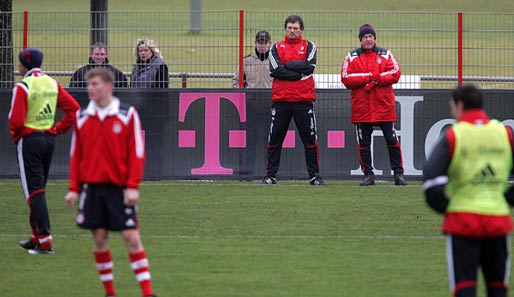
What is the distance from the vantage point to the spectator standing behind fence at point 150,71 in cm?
1748

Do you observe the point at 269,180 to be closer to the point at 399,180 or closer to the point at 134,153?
the point at 399,180

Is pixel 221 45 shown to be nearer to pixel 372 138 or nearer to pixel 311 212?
pixel 372 138

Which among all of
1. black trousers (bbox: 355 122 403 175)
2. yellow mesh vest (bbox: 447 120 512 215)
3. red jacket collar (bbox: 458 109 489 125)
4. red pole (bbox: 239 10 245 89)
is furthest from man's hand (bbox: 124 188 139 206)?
red pole (bbox: 239 10 245 89)

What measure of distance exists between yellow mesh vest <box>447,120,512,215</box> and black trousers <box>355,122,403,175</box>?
9.13m

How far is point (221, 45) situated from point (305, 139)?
216 centimetres

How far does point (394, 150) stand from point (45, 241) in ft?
22.3

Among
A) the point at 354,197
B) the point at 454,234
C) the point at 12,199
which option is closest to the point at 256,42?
the point at 354,197

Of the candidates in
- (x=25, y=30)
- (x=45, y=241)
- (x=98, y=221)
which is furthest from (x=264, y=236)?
(x=25, y=30)

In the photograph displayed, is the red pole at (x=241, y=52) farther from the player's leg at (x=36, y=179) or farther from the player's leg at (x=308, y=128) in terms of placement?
the player's leg at (x=36, y=179)

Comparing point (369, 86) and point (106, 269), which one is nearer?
point (106, 269)

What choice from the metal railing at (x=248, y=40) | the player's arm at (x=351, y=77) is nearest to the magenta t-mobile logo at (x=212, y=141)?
the metal railing at (x=248, y=40)

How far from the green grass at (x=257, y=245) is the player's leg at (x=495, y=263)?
6.22ft

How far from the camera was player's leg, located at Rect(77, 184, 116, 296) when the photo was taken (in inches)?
345

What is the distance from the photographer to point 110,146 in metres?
8.75
